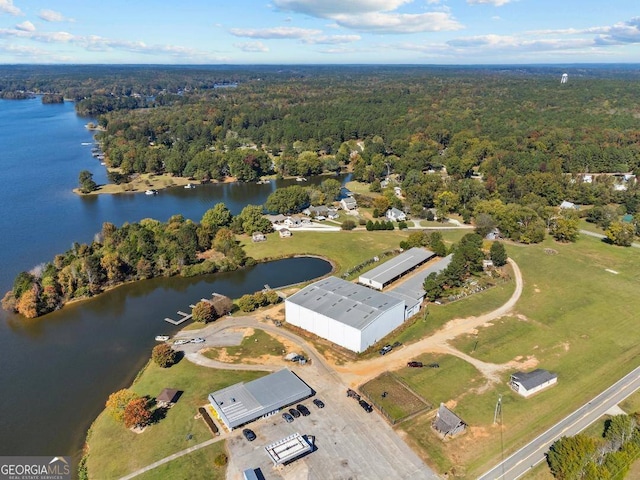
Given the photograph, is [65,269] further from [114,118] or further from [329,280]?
[114,118]

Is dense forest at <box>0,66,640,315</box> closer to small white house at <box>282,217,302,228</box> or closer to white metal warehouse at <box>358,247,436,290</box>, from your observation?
small white house at <box>282,217,302,228</box>

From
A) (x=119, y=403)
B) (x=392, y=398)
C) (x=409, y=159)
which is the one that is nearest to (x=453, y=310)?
(x=392, y=398)

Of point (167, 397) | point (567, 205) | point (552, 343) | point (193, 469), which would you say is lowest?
point (193, 469)

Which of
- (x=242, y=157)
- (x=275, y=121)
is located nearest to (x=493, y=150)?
(x=242, y=157)

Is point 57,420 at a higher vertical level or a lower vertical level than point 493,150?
lower

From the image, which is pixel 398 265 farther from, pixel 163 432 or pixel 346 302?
pixel 163 432

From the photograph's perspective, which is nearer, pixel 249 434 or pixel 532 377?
pixel 249 434

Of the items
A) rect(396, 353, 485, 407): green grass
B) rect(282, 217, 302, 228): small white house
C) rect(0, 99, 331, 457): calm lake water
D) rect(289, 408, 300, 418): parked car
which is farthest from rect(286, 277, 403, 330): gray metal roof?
rect(282, 217, 302, 228): small white house
